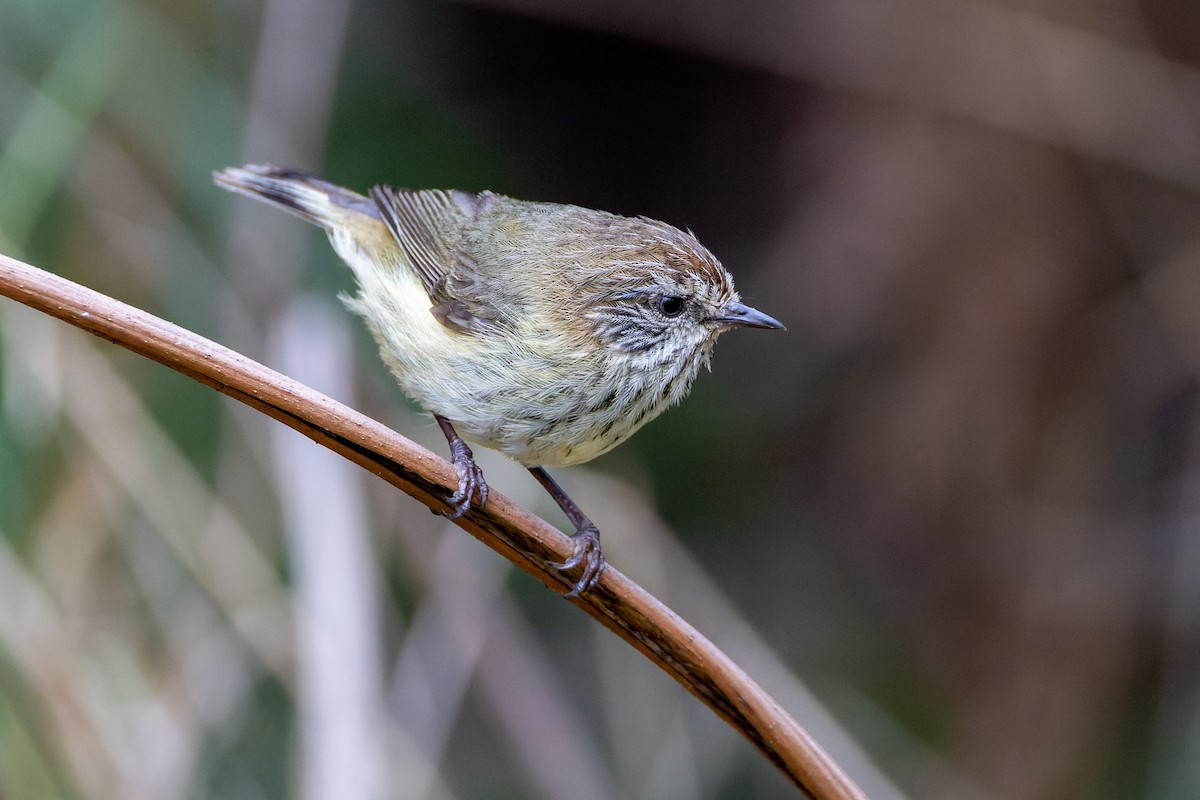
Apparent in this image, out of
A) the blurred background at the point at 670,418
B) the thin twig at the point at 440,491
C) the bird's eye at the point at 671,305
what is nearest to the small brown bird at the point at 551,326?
the bird's eye at the point at 671,305

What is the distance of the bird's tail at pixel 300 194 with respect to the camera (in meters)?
3.60

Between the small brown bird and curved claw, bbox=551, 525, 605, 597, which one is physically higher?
the small brown bird

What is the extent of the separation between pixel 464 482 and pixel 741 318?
3.02ft

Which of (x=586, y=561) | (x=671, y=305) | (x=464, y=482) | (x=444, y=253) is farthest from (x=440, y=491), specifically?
(x=444, y=253)

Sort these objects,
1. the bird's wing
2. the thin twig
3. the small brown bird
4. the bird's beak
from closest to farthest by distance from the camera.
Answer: the thin twig < the small brown bird < the bird's beak < the bird's wing

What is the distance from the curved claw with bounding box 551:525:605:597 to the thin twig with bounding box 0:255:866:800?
22 mm

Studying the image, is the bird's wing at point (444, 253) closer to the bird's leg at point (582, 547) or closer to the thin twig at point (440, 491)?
the bird's leg at point (582, 547)

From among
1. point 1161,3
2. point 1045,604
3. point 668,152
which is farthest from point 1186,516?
point 668,152

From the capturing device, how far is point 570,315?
3.00m

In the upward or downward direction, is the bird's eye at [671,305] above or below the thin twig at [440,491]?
above

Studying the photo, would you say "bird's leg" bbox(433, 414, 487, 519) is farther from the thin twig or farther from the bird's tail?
the bird's tail

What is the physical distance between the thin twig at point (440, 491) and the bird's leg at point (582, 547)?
29 mm

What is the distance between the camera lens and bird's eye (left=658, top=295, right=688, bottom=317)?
3.01 metres

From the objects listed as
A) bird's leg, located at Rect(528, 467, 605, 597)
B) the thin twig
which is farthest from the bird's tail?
the thin twig
